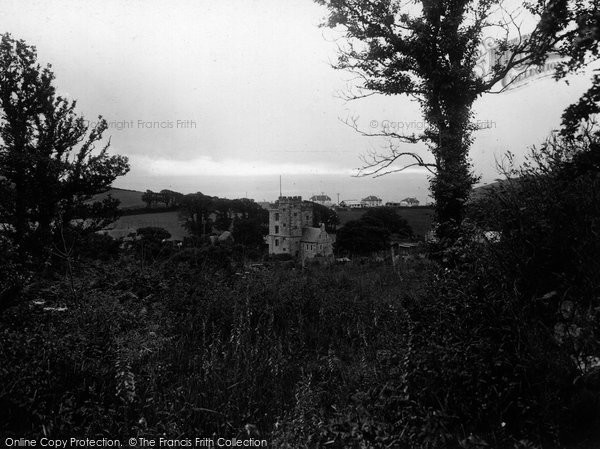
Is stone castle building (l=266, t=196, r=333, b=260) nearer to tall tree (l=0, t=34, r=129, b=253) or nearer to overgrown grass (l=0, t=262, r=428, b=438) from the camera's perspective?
tall tree (l=0, t=34, r=129, b=253)

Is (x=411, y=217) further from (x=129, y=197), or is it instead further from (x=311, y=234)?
(x=129, y=197)

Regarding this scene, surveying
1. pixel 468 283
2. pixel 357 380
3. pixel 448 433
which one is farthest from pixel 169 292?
pixel 448 433

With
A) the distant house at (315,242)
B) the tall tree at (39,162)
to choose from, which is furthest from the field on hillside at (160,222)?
the tall tree at (39,162)

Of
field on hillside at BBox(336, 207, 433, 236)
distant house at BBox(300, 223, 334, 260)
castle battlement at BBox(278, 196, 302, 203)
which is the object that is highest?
castle battlement at BBox(278, 196, 302, 203)

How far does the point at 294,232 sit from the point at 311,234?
3479 millimetres

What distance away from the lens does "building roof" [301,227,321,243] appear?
8256cm

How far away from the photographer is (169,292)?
796 cm

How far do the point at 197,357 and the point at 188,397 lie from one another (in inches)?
45.7

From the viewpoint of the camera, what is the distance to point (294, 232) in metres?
83.7

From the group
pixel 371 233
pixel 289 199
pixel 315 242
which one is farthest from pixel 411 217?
pixel 289 199

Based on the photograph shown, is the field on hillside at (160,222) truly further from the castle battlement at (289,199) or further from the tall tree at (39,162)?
the tall tree at (39,162)

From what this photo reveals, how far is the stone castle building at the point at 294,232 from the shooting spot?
81.4m

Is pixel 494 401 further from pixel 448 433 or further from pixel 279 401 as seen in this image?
pixel 279 401

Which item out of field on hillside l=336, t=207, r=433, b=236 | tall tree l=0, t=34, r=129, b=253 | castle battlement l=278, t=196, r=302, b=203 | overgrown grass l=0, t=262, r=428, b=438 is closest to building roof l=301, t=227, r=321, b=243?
castle battlement l=278, t=196, r=302, b=203
